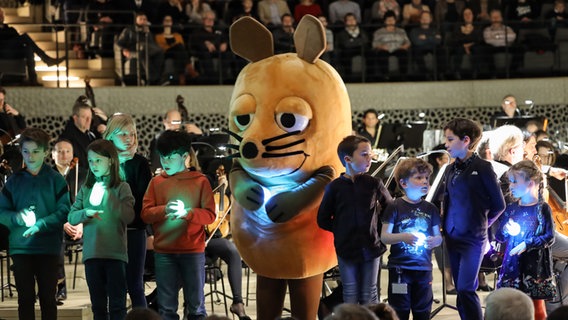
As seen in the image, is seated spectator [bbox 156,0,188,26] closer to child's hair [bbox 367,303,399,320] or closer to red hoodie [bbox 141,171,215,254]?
red hoodie [bbox 141,171,215,254]

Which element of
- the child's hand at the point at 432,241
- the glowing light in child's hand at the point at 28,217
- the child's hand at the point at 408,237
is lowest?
the child's hand at the point at 432,241

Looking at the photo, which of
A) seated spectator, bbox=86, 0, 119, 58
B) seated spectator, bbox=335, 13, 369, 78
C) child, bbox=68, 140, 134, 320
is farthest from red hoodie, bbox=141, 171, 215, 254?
seated spectator, bbox=86, 0, 119, 58

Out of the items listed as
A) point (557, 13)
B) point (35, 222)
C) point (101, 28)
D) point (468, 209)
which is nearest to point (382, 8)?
point (557, 13)

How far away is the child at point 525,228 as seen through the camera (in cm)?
648

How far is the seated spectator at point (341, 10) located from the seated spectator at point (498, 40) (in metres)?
1.55

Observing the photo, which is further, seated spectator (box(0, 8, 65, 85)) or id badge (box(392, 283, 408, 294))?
seated spectator (box(0, 8, 65, 85))

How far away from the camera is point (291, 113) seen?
630 centimetres

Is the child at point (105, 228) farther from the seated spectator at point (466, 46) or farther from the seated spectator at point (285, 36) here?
the seated spectator at point (466, 46)

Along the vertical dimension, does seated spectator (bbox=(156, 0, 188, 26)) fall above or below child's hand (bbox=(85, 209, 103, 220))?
above

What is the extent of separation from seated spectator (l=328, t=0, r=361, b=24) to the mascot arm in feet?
24.2

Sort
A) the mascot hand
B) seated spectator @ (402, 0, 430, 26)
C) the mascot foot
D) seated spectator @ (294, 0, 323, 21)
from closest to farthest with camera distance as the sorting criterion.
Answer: the mascot hand
the mascot foot
seated spectator @ (294, 0, 323, 21)
seated spectator @ (402, 0, 430, 26)

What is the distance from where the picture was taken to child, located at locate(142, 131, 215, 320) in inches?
248

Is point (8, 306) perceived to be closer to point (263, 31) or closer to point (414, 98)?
point (263, 31)

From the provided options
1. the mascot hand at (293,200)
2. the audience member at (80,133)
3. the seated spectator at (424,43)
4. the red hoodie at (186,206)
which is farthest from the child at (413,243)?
the seated spectator at (424,43)
